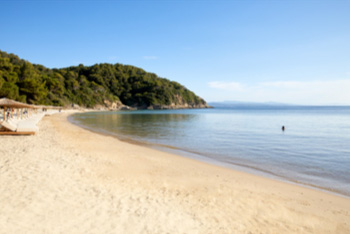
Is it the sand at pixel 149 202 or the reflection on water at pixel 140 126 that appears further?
the reflection on water at pixel 140 126

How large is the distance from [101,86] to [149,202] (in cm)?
13574

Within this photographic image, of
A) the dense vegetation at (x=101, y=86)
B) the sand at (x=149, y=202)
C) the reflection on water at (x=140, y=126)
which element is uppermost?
the dense vegetation at (x=101, y=86)

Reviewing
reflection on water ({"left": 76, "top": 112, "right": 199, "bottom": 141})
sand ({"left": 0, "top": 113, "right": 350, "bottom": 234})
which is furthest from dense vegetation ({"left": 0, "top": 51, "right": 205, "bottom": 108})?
sand ({"left": 0, "top": 113, "right": 350, "bottom": 234})

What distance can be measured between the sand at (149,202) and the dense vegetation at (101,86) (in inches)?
2776

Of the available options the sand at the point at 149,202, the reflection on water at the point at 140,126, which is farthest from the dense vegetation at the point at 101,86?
the sand at the point at 149,202

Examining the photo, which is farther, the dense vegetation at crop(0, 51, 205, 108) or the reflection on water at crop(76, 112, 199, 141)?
the dense vegetation at crop(0, 51, 205, 108)

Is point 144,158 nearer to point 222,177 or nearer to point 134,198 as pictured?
point 222,177

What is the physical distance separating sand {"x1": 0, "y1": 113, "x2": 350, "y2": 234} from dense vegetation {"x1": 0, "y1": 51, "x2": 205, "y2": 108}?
70504 mm

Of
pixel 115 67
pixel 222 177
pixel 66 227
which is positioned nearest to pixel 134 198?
pixel 66 227

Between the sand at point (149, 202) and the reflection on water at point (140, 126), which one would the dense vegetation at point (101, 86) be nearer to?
the reflection on water at point (140, 126)

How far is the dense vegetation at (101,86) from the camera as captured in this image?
85.8m

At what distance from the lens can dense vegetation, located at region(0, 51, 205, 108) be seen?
8575cm

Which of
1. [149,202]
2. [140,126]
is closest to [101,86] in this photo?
[140,126]

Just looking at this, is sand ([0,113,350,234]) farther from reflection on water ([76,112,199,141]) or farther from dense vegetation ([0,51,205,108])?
dense vegetation ([0,51,205,108])
